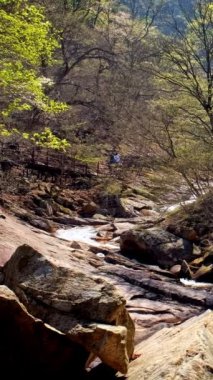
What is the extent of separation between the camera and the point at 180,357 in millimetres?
5023

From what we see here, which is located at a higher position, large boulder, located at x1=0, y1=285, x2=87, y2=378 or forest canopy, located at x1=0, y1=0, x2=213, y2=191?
forest canopy, located at x1=0, y1=0, x2=213, y2=191

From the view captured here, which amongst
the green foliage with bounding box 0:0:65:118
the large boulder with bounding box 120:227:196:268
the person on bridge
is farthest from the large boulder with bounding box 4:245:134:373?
the person on bridge

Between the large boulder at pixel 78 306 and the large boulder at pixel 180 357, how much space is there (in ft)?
0.90

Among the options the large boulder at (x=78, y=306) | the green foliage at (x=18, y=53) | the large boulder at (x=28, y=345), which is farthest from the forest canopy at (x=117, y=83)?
the large boulder at (x=28, y=345)

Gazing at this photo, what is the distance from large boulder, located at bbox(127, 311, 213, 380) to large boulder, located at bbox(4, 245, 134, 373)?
0.90ft

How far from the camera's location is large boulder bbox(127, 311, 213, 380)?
4.77 m

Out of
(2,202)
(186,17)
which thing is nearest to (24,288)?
(2,202)

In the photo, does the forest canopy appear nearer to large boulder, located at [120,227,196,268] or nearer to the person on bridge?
the person on bridge

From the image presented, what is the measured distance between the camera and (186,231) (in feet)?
59.3

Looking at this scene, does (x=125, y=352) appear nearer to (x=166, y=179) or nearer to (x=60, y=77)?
(x=166, y=179)

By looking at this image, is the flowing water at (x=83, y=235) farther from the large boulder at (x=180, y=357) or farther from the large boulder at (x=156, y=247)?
the large boulder at (x=180, y=357)

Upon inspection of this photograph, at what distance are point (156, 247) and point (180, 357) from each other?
466 inches

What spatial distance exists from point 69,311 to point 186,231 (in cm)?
1235

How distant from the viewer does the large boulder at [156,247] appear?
16422mm
